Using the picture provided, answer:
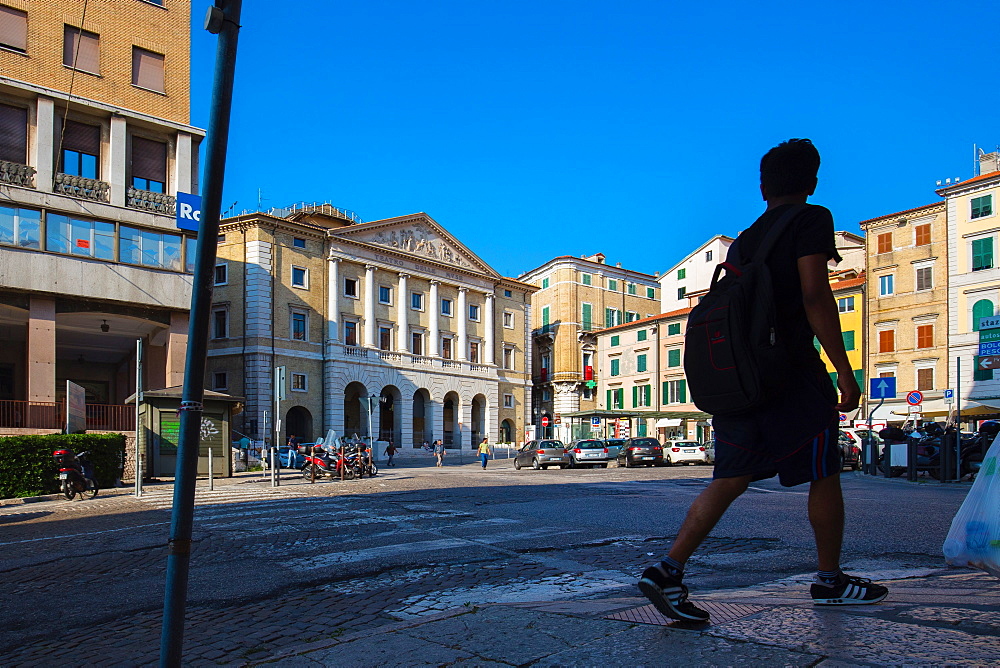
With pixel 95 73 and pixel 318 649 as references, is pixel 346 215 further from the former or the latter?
pixel 318 649

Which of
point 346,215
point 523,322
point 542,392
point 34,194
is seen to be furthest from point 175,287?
point 542,392

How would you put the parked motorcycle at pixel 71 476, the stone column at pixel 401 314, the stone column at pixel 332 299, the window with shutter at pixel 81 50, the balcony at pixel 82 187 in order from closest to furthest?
the parked motorcycle at pixel 71 476
the balcony at pixel 82 187
the window with shutter at pixel 81 50
the stone column at pixel 332 299
the stone column at pixel 401 314

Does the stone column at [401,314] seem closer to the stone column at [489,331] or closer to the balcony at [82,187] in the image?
the stone column at [489,331]

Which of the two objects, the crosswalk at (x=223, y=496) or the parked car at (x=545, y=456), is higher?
the crosswalk at (x=223, y=496)

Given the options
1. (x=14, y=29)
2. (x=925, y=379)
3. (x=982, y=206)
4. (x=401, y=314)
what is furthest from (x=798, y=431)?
(x=401, y=314)

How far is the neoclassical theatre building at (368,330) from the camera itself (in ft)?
167

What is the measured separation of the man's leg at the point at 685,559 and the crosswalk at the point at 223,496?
11.4 meters

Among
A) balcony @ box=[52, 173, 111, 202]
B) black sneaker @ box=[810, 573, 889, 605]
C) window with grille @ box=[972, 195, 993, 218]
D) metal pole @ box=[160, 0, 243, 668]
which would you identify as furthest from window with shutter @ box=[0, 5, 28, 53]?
window with grille @ box=[972, 195, 993, 218]

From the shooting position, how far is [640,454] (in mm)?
37312

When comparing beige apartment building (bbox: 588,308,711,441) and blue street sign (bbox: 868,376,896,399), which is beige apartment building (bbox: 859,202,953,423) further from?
blue street sign (bbox: 868,376,896,399)

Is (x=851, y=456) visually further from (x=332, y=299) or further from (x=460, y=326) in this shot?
(x=460, y=326)

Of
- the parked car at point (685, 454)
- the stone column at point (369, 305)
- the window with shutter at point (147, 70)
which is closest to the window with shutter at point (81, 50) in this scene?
the window with shutter at point (147, 70)

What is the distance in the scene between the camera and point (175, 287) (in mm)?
28516

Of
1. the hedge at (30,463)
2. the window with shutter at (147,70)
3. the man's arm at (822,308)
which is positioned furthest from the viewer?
the window with shutter at (147,70)
